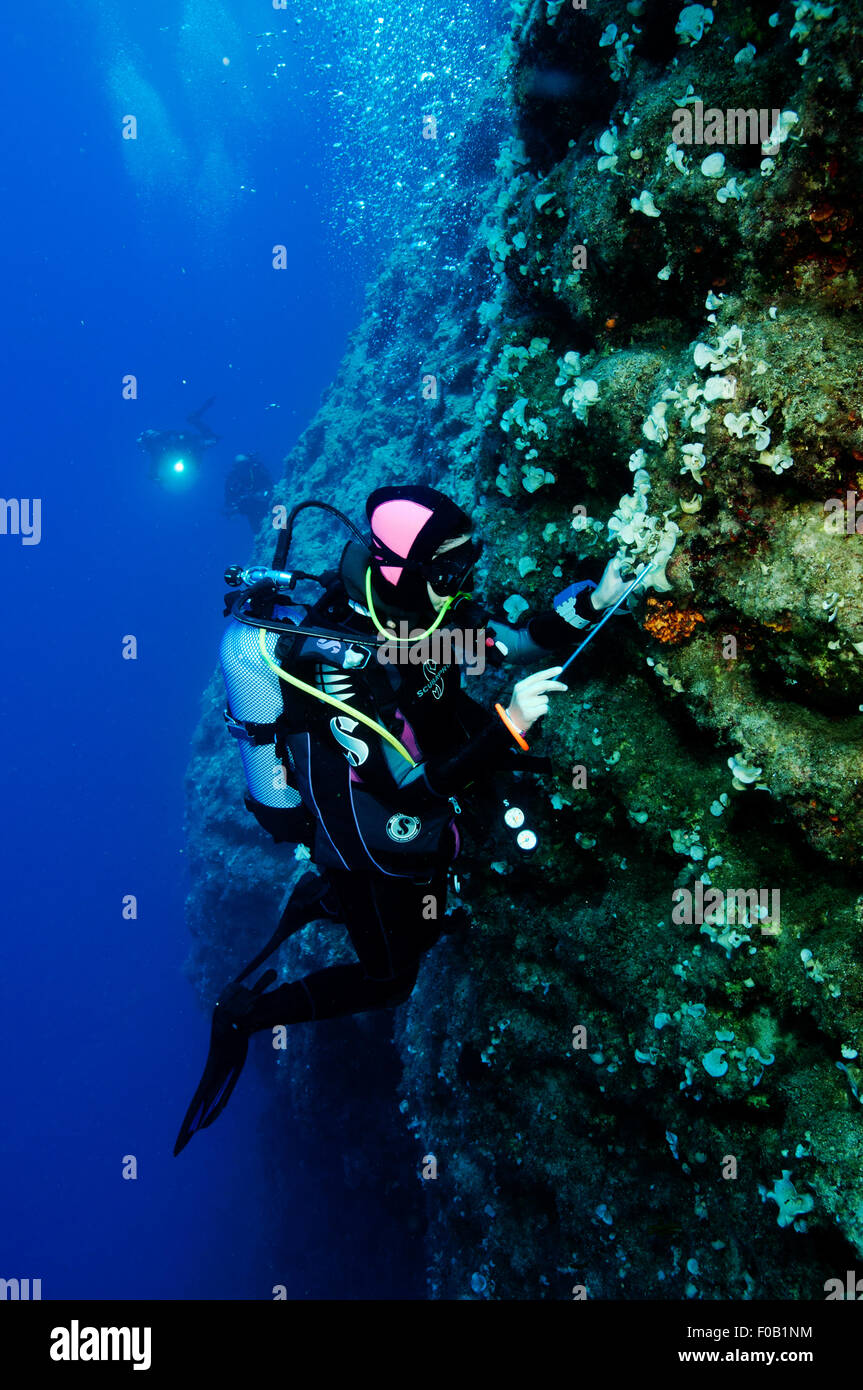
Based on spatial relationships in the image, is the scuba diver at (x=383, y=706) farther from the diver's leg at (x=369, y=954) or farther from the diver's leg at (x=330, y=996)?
the diver's leg at (x=330, y=996)

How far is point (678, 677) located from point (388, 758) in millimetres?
1450

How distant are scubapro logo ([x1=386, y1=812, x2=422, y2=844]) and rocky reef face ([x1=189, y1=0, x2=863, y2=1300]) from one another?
0.85 metres

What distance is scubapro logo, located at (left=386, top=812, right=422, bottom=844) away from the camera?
3188 millimetres

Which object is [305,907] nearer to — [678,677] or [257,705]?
[257,705]

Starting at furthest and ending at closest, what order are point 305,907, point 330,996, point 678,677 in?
point 305,907
point 330,996
point 678,677

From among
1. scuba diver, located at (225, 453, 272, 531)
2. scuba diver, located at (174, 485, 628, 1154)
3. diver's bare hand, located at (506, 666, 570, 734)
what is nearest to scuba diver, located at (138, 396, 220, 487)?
scuba diver, located at (225, 453, 272, 531)

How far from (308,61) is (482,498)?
152272 mm

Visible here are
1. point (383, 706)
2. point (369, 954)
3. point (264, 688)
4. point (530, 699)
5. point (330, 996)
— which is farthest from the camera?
point (330, 996)

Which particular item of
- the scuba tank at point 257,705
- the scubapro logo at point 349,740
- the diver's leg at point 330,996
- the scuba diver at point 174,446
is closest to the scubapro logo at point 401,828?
the scubapro logo at point 349,740

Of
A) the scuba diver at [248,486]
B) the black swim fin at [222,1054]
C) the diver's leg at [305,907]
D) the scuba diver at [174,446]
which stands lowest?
the black swim fin at [222,1054]

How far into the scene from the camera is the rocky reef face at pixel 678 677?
223cm

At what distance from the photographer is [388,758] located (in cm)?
317

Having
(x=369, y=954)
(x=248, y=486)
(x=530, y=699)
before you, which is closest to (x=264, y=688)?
(x=530, y=699)

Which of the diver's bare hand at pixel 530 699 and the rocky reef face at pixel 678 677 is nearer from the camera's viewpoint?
the rocky reef face at pixel 678 677
